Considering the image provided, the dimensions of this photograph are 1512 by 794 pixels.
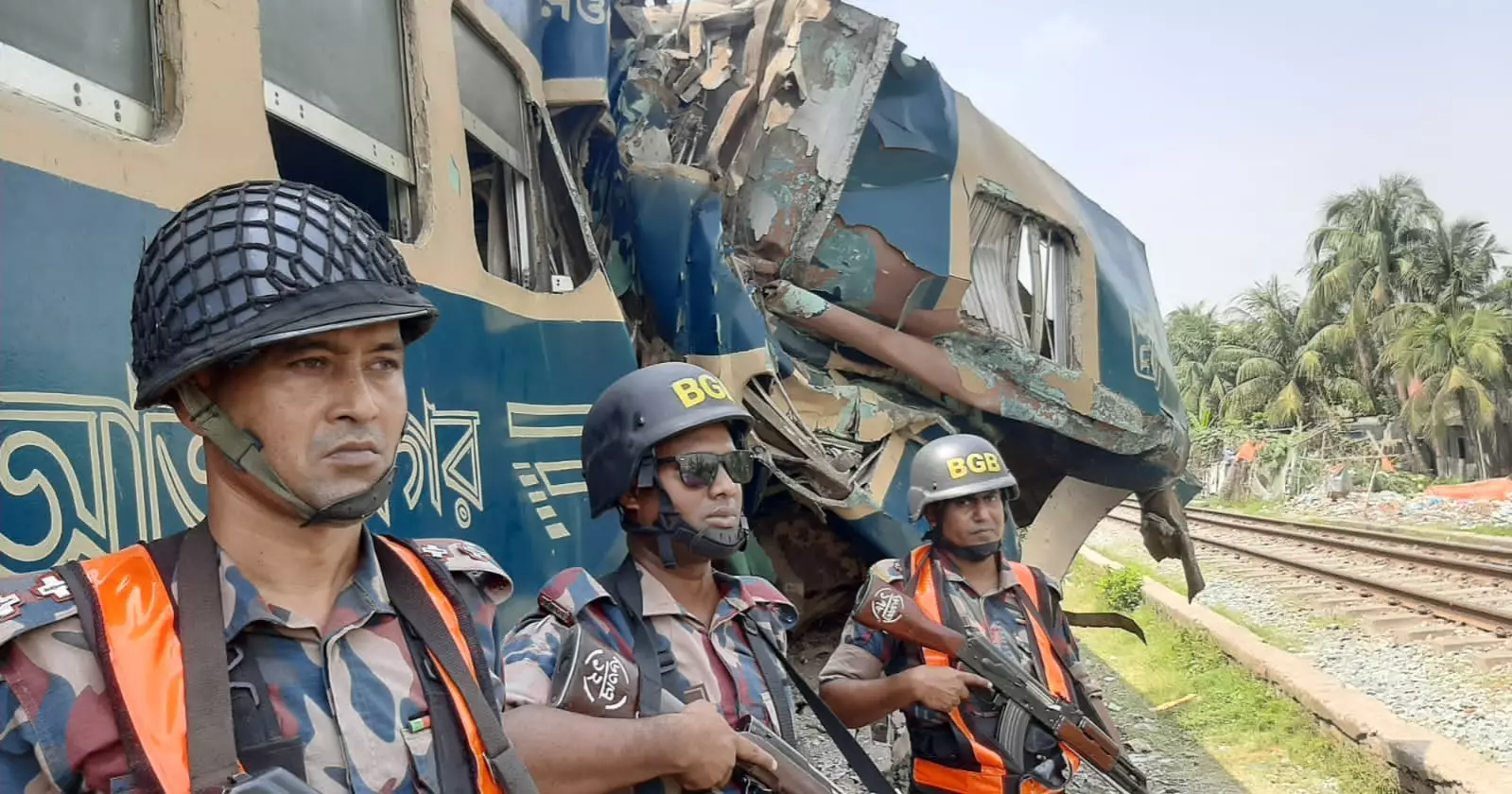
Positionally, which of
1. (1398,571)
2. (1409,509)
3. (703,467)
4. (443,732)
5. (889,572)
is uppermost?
(703,467)

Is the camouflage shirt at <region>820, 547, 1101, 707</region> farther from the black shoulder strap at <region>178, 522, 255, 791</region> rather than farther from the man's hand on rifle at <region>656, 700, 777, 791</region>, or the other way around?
the black shoulder strap at <region>178, 522, 255, 791</region>

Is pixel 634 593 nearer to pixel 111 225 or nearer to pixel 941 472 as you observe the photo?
pixel 111 225

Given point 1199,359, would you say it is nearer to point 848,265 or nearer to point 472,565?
point 848,265

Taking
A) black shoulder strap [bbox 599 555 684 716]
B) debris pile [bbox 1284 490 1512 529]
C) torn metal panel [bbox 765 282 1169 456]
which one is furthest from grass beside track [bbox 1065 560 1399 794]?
debris pile [bbox 1284 490 1512 529]

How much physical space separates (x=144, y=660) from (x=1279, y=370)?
37861 mm

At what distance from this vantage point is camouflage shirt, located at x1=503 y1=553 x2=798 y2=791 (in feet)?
5.68

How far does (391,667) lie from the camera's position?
4.01 feet

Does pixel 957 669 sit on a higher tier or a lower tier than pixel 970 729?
higher

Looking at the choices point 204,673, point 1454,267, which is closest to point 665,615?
point 204,673

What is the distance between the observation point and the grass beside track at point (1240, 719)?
5543mm

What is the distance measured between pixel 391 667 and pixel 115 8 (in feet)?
4.84

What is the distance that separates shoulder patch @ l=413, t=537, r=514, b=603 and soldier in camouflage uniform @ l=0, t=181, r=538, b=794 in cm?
11

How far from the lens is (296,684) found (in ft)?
3.77

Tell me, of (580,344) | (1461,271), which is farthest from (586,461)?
(1461,271)
